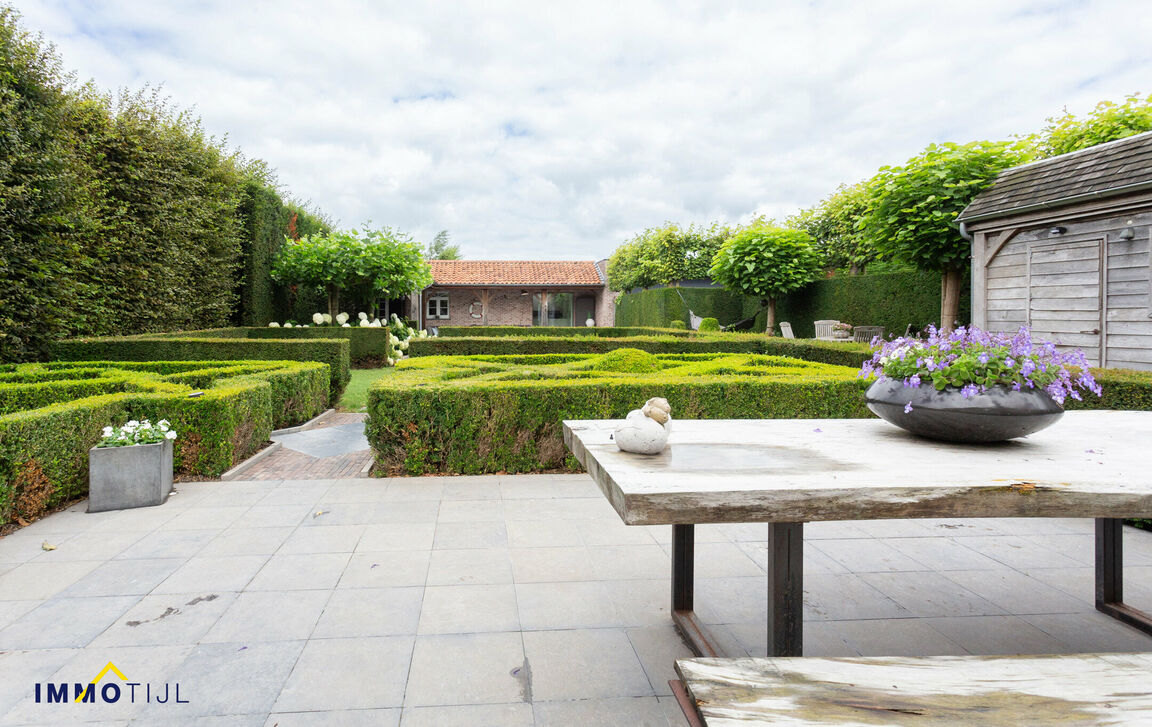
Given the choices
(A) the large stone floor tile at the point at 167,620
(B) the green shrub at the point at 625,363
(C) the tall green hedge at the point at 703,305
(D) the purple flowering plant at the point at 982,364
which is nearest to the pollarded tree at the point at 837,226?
(C) the tall green hedge at the point at 703,305

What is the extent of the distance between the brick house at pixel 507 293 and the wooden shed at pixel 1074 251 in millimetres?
19634

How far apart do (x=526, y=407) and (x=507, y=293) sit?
23678mm

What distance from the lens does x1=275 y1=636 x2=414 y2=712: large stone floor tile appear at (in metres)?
1.75

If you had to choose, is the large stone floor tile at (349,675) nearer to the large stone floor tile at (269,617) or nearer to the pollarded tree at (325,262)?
the large stone floor tile at (269,617)

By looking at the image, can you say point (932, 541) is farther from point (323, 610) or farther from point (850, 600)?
point (323, 610)

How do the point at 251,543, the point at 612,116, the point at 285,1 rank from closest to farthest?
the point at 251,543 → the point at 285,1 → the point at 612,116

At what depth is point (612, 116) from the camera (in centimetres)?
1244

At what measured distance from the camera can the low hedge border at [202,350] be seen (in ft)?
25.3

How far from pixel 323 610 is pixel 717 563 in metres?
1.84

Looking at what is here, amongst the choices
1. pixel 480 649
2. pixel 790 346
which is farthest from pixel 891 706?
pixel 790 346

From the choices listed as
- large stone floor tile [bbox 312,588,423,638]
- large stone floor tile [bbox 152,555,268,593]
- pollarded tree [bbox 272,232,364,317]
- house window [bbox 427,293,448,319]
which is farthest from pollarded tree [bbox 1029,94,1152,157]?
house window [bbox 427,293,448,319]

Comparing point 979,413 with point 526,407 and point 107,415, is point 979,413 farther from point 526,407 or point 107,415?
point 107,415

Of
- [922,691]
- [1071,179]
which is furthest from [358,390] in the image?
[1071,179]

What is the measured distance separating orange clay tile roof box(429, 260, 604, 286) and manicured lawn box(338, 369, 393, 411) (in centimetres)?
1447
